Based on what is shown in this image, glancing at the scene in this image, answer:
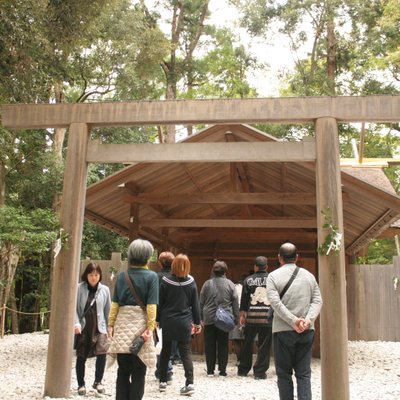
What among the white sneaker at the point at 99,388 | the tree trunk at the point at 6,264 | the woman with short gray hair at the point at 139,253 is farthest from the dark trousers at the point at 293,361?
the tree trunk at the point at 6,264

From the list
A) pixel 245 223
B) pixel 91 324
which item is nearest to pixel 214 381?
pixel 91 324

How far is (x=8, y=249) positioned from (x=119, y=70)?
6.86 metres

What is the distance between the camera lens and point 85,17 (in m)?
9.10

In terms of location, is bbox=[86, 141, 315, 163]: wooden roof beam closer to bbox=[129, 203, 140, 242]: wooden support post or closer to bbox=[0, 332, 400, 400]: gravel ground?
bbox=[0, 332, 400, 400]: gravel ground

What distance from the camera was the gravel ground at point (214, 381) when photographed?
231 inches

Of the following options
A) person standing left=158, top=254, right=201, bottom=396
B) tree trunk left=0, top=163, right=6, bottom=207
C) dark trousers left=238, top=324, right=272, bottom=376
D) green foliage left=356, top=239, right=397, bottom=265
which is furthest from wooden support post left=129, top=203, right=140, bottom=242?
green foliage left=356, top=239, right=397, bottom=265

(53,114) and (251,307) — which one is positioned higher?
(53,114)

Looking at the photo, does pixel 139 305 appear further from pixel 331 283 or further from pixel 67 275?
pixel 331 283

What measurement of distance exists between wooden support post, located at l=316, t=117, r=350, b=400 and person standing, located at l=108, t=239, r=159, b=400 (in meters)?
2.28

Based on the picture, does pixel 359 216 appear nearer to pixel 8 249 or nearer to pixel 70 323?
pixel 70 323

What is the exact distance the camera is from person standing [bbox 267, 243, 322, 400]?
441 cm

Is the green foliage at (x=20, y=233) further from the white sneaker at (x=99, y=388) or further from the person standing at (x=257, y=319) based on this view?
the white sneaker at (x=99, y=388)

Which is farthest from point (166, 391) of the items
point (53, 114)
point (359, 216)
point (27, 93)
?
point (359, 216)

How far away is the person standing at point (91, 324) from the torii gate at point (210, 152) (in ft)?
0.45
